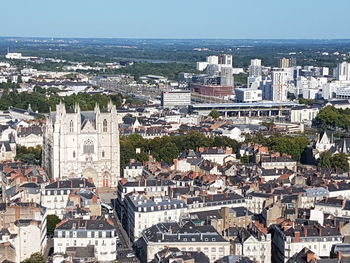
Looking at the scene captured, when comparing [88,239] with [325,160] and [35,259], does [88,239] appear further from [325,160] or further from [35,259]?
[325,160]

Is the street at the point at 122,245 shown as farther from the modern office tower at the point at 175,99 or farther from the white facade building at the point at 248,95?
the white facade building at the point at 248,95

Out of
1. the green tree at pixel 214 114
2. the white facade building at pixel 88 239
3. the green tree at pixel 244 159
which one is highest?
the white facade building at pixel 88 239

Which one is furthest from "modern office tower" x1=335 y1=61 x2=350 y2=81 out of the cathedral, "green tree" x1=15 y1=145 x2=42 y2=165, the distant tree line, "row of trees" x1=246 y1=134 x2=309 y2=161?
the cathedral

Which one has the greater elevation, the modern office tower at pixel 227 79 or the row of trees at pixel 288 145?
the modern office tower at pixel 227 79

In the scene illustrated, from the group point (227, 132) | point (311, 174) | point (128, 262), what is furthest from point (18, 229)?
point (227, 132)

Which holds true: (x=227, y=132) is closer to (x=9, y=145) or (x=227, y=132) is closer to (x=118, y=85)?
(x=9, y=145)

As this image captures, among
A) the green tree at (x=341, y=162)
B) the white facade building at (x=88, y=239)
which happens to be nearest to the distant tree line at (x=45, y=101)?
the green tree at (x=341, y=162)

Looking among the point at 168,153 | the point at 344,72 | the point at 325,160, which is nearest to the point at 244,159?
the point at 168,153
